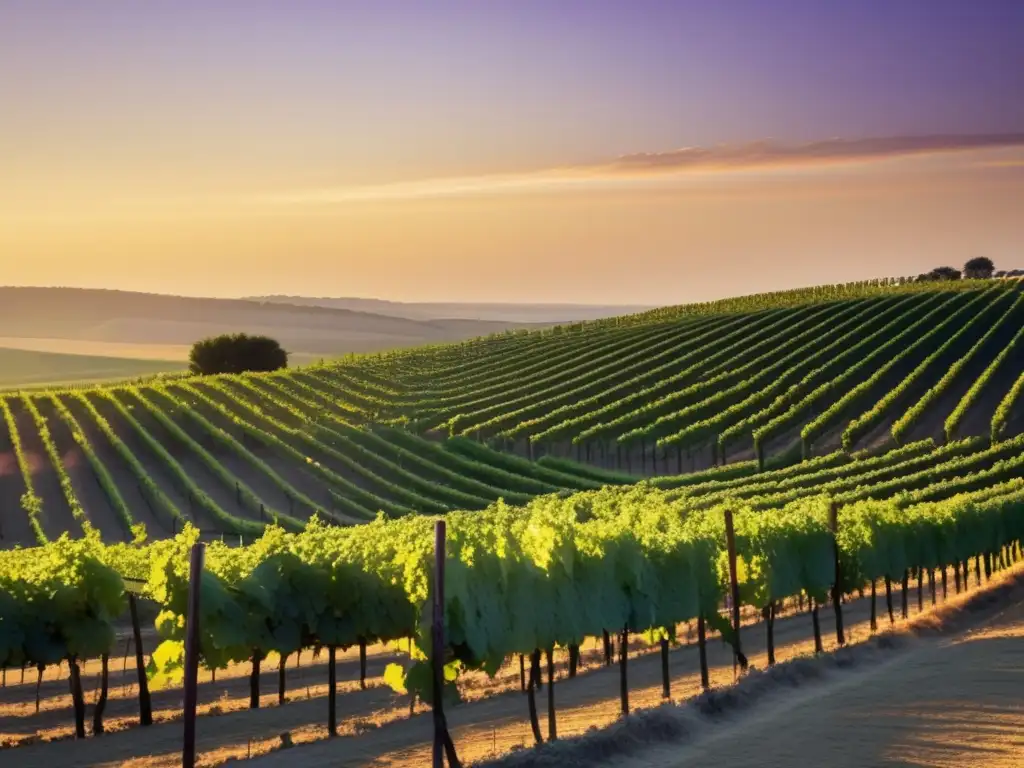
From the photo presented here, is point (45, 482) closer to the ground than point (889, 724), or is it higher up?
higher up

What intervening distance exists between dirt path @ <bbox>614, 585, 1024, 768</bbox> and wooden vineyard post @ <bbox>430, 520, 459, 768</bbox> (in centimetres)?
259

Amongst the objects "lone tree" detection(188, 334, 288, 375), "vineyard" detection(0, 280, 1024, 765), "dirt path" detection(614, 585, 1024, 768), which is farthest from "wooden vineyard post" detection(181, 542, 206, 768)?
"lone tree" detection(188, 334, 288, 375)

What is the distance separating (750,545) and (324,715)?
8957 mm

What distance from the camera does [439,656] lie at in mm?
15234

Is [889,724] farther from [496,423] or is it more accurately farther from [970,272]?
[970,272]

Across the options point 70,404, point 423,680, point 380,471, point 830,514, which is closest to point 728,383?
point 380,471

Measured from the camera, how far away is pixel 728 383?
76812 mm

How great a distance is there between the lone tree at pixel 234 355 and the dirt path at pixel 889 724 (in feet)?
287

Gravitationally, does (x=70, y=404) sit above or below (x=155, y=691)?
above

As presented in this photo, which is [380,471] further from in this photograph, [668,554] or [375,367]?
[668,554]

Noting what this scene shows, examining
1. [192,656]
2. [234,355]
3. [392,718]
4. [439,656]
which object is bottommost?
[392,718]

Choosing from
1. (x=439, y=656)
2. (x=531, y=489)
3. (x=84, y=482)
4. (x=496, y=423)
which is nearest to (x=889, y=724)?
(x=439, y=656)

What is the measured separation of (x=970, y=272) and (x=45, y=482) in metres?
116

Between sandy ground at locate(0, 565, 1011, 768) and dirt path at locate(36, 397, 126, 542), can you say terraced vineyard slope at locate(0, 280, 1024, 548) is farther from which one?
sandy ground at locate(0, 565, 1011, 768)
